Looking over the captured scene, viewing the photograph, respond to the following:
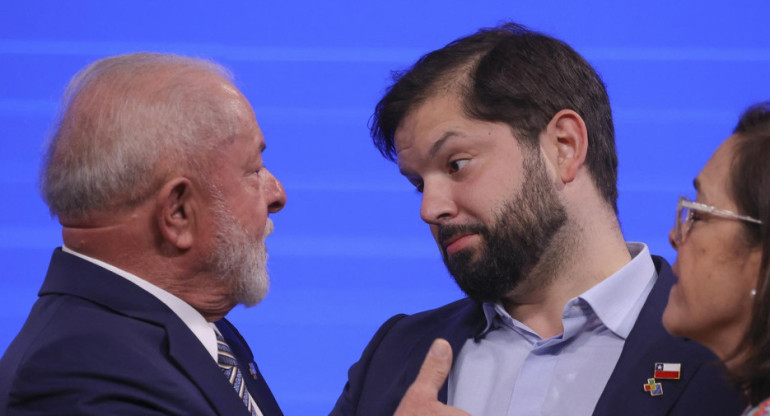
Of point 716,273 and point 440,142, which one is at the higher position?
point 440,142

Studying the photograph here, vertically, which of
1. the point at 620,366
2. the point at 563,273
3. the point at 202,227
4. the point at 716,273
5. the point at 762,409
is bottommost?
the point at 762,409

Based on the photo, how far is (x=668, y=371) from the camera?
1884mm

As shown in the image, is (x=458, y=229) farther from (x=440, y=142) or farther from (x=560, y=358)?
(x=560, y=358)

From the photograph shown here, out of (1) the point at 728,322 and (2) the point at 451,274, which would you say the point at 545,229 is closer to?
(2) the point at 451,274

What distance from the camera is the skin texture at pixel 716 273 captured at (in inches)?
61.8

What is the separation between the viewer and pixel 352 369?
91.1 inches

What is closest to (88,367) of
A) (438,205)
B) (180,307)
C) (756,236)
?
(180,307)

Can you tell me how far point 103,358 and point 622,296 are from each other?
1.04 m

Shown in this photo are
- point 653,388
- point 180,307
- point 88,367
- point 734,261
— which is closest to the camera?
point 734,261

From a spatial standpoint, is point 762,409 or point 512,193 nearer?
point 762,409

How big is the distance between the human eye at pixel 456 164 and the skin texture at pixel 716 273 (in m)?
0.57

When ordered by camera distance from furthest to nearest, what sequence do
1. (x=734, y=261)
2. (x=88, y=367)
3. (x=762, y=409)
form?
(x=88, y=367), (x=734, y=261), (x=762, y=409)

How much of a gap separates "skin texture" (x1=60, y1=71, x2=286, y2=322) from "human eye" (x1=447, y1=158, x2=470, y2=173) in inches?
15.9

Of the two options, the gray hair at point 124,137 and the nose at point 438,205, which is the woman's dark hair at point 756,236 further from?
the gray hair at point 124,137
